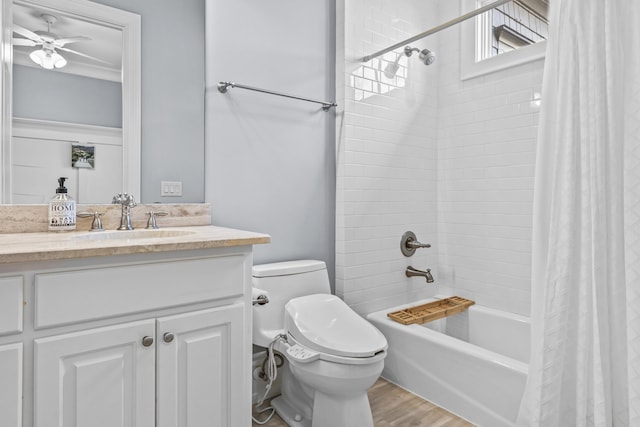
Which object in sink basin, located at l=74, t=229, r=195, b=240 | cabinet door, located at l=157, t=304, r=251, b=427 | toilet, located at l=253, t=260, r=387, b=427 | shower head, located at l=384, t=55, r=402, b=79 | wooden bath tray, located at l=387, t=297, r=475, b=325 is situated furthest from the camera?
shower head, located at l=384, t=55, r=402, b=79

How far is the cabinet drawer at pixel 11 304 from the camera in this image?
849 millimetres

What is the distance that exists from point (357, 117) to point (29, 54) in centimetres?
148

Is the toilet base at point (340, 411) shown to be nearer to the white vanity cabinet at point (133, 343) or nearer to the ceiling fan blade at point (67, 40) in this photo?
the white vanity cabinet at point (133, 343)

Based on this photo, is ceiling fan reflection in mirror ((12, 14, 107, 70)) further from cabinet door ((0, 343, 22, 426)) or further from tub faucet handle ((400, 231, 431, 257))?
tub faucet handle ((400, 231, 431, 257))

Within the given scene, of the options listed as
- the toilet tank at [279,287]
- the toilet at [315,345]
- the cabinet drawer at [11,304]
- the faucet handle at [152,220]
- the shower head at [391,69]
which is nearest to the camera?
the cabinet drawer at [11,304]

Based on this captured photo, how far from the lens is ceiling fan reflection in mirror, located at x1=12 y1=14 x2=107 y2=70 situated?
1.33 m

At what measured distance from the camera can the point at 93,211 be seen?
1.43 m

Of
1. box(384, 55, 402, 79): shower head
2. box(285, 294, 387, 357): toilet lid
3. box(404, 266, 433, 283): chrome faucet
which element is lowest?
box(285, 294, 387, 357): toilet lid

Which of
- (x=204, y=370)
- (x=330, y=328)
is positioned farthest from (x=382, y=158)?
(x=204, y=370)

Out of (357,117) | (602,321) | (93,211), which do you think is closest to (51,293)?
(93,211)

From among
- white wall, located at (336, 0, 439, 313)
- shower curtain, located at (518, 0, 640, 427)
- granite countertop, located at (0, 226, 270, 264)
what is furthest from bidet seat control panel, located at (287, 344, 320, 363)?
shower curtain, located at (518, 0, 640, 427)

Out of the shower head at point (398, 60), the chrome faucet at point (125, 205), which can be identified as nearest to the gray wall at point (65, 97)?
the chrome faucet at point (125, 205)

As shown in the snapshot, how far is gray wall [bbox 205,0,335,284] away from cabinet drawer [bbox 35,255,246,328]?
63cm

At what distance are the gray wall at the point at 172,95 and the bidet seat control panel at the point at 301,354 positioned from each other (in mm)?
764
